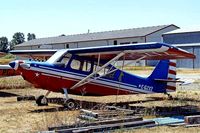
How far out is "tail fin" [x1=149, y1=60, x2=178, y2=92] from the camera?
14.9 m

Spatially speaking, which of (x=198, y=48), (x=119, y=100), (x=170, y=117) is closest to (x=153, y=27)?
(x=198, y=48)

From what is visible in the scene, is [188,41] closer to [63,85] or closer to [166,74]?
[166,74]

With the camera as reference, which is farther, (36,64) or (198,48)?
(198,48)

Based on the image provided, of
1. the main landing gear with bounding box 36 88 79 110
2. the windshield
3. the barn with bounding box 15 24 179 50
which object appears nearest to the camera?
the main landing gear with bounding box 36 88 79 110

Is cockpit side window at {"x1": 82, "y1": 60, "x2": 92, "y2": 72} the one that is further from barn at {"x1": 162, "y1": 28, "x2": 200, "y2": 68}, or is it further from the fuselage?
barn at {"x1": 162, "y1": 28, "x2": 200, "y2": 68}

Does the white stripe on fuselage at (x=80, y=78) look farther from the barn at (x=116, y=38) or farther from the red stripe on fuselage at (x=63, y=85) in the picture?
the barn at (x=116, y=38)

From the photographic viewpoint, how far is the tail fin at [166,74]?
587 inches

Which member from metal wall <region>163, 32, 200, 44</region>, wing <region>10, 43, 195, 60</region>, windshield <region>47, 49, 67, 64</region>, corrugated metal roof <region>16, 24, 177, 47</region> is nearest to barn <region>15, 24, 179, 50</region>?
corrugated metal roof <region>16, 24, 177, 47</region>

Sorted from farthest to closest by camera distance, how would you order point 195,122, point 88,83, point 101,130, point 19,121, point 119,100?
point 119,100
point 88,83
point 19,121
point 195,122
point 101,130

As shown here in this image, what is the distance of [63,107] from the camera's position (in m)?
12.9

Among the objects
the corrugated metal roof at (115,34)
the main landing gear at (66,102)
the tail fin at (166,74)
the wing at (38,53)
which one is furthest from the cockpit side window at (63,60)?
the corrugated metal roof at (115,34)

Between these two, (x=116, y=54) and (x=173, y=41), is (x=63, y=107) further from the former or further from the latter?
(x=173, y=41)

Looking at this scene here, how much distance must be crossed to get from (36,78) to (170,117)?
4621mm

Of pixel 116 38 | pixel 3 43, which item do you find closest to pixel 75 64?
pixel 116 38
